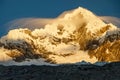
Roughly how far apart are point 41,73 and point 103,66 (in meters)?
4.61

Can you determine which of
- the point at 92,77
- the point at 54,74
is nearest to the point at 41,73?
the point at 54,74

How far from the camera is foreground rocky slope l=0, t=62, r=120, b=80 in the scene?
101ft

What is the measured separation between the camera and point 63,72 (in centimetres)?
3209

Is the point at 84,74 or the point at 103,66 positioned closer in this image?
the point at 84,74

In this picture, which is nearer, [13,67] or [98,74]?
[98,74]

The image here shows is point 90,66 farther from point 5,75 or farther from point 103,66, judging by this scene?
point 5,75

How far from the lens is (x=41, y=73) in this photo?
32.1 metres

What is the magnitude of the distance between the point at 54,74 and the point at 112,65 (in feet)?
15.5

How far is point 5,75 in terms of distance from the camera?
3231cm

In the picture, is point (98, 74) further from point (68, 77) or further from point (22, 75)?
point (22, 75)

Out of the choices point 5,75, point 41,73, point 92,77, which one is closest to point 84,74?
point 92,77

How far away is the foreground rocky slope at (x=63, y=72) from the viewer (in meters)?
30.7

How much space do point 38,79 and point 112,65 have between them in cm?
621

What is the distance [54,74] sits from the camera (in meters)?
31.7
